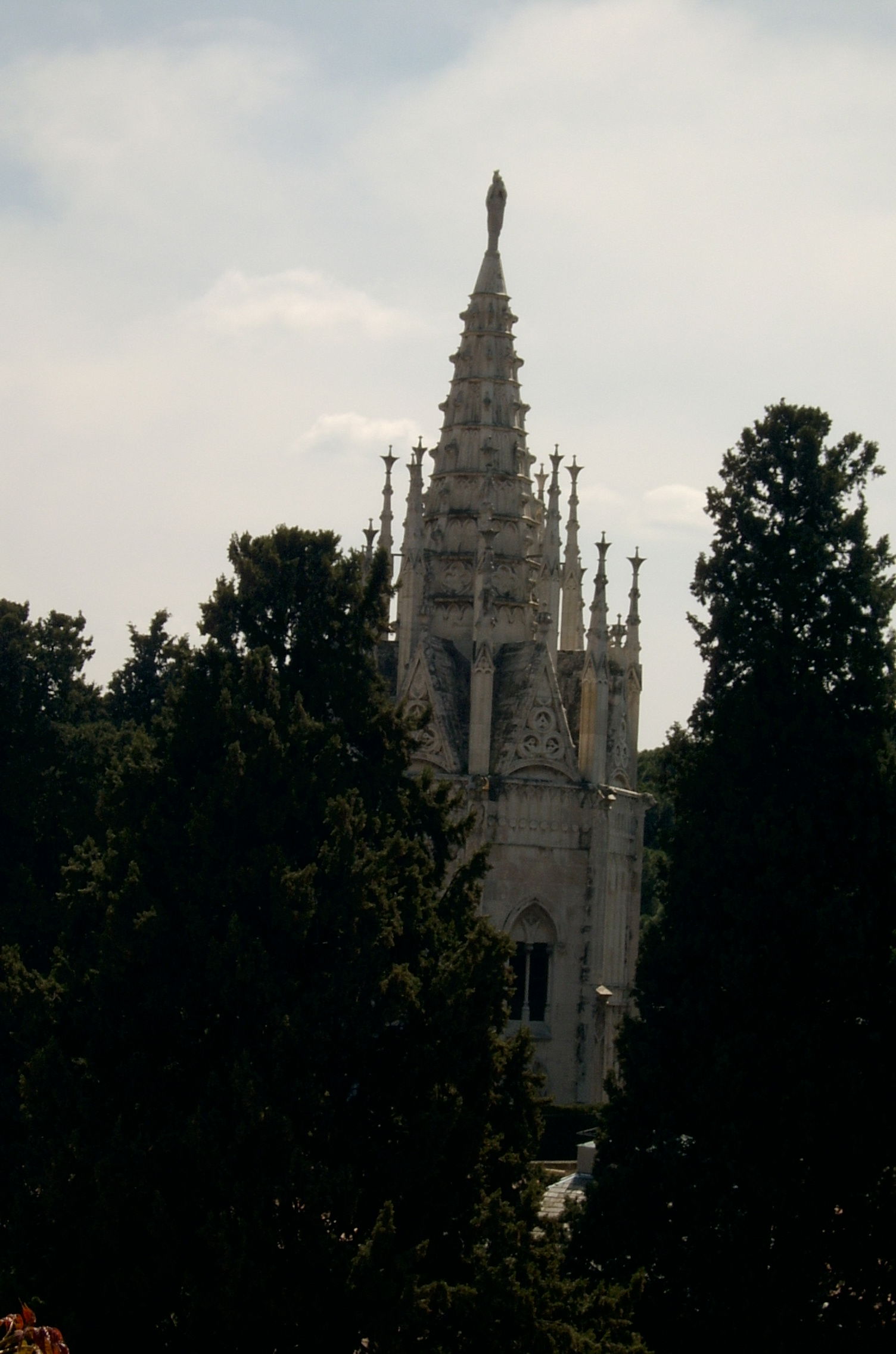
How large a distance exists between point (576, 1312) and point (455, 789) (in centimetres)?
2149

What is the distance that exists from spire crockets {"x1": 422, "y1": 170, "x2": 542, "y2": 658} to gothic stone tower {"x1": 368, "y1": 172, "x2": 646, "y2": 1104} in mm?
42

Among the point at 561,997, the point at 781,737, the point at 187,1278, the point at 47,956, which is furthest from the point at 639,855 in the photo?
the point at 187,1278

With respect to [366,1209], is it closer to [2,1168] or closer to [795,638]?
[2,1168]

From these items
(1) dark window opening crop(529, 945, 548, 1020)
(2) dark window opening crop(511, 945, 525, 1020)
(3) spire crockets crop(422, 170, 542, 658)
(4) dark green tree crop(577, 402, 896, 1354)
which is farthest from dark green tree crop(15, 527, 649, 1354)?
(3) spire crockets crop(422, 170, 542, 658)

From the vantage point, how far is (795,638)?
25406 mm

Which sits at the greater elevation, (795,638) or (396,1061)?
(795,638)

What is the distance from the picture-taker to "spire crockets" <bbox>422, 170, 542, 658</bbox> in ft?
150

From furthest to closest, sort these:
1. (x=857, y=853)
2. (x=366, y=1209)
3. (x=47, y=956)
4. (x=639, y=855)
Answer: (x=639, y=855)
(x=47, y=956)
(x=857, y=853)
(x=366, y=1209)

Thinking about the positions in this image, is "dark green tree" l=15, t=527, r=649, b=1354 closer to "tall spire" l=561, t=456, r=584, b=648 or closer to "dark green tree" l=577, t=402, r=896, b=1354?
"dark green tree" l=577, t=402, r=896, b=1354

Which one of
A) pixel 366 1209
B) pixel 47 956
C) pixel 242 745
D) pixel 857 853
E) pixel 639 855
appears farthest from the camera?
pixel 639 855

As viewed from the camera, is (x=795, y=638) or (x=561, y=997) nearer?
(x=795, y=638)

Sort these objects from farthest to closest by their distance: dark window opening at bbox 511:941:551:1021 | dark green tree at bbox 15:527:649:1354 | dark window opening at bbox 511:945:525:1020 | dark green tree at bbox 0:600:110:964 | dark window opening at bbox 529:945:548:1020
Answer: dark window opening at bbox 529:945:548:1020 → dark window opening at bbox 511:941:551:1021 → dark window opening at bbox 511:945:525:1020 → dark green tree at bbox 0:600:110:964 → dark green tree at bbox 15:527:649:1354

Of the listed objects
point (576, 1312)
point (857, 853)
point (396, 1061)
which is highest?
point (857, 853)

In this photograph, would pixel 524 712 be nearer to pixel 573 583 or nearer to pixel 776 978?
pixel 573 583
